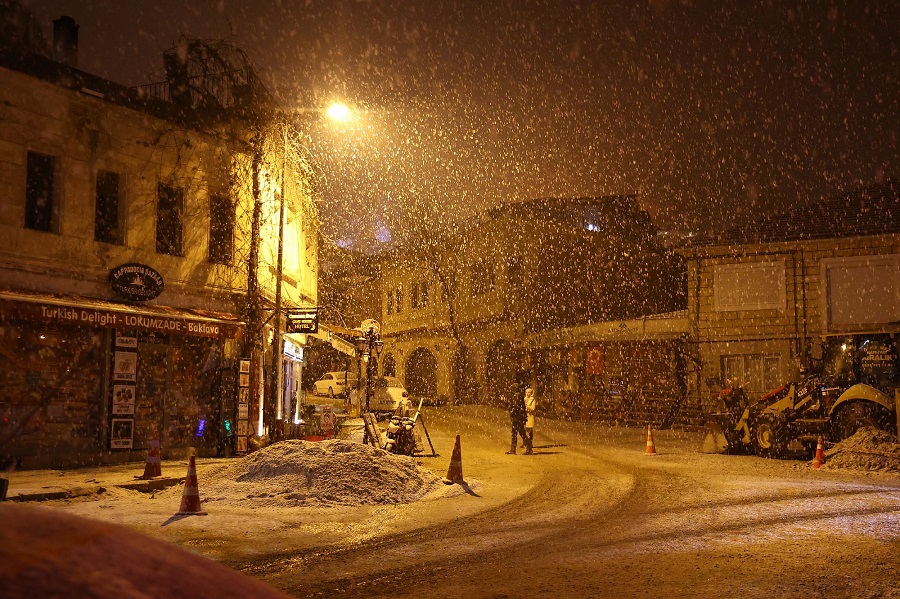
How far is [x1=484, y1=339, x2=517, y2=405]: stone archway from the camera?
151 ft

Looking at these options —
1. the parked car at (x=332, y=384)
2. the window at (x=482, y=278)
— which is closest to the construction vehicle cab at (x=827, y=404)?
the parked car at (x=332, y=384)

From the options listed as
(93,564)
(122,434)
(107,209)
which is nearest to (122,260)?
(107,209)

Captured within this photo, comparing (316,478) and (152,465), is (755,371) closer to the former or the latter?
(316,478)

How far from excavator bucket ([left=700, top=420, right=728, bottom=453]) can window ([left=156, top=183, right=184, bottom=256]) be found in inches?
589

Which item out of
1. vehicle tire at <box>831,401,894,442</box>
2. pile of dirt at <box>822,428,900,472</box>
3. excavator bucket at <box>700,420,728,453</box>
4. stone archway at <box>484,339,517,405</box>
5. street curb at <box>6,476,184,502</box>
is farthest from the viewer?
stone archway at <box>484,339,517,405</box>

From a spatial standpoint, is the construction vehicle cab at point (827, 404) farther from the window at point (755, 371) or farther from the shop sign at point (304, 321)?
the shop sign at point (304, 321)

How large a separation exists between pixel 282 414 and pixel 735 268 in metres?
A: 20.4

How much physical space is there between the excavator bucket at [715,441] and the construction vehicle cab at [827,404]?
0.03m

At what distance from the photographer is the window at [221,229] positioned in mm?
20234

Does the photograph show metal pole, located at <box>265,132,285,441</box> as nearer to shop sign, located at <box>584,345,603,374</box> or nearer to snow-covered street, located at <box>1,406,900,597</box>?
snow-covered street, located at <box>1,406,900,597</box>

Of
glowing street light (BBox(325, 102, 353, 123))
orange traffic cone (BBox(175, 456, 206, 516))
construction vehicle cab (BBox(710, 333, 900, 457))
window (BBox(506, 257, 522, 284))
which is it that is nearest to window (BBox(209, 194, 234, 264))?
glowing street light (BBox(325, 102, 353, 123))

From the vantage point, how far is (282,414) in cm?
2573

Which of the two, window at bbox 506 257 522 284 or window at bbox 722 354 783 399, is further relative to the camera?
window at bbox 506 257 522 284

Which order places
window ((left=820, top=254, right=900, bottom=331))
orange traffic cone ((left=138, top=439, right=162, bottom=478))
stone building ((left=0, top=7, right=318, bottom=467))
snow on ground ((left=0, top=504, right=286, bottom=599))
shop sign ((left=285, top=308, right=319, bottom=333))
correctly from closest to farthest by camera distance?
snow on ground ((left=0, top=504, right=286, bottom=599)) → orange traffic cone ((left=138, top=439, right=162, bottom=478)) → stone building ((left=0, top=7, right=318, bottom=467)) → shop sign ((left=285, top=308, right=319, bottom=333)) → window ((left=820, top=254, right=900, bottom=331))
